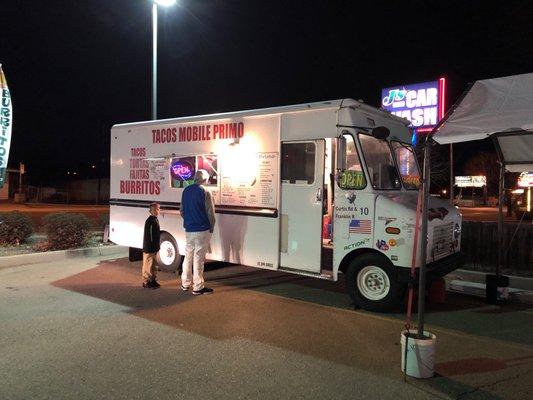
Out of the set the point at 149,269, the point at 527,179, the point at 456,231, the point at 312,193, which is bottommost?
the point at 149,269

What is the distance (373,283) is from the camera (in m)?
7.07

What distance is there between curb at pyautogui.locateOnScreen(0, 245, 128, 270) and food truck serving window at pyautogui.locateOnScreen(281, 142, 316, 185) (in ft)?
19.6

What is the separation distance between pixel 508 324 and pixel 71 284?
6.94m

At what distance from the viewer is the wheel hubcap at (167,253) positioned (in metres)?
9.77

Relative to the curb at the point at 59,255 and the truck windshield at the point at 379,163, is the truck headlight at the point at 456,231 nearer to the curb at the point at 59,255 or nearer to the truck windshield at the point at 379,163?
the truck windshield at the point at 379,163

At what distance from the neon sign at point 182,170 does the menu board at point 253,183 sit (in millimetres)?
777

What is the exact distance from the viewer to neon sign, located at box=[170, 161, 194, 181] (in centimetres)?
919

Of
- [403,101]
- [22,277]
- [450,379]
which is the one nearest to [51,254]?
[22,277]

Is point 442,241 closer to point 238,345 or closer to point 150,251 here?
point 238,345

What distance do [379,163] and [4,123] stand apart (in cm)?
779

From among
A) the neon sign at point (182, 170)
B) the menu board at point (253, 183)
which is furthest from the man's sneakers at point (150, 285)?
the neon sign at point (182, 170)

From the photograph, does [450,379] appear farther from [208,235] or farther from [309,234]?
[208,235]

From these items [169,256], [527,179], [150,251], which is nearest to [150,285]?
[150,251]

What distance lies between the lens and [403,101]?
21031mm
